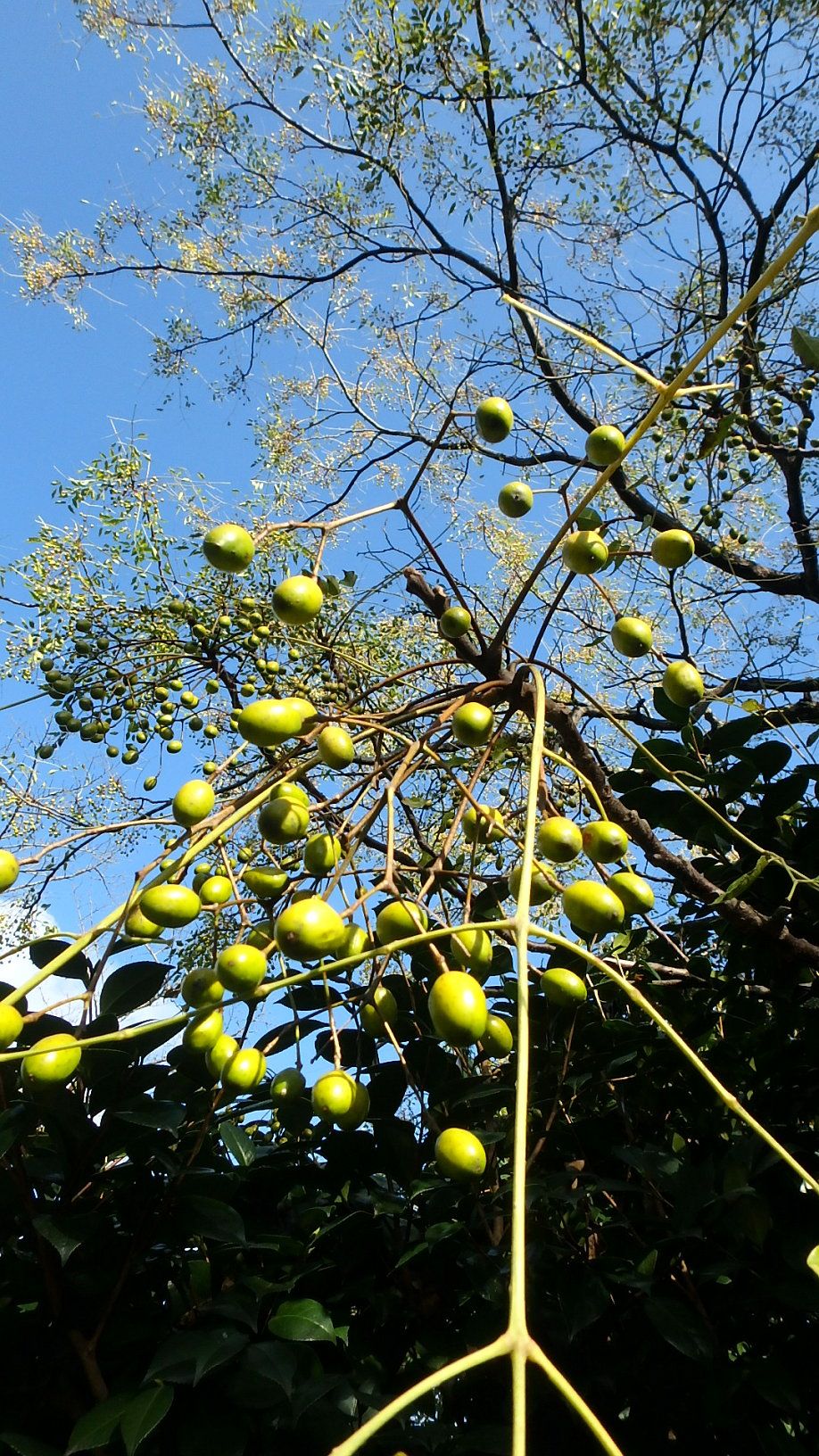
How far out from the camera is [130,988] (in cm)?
104

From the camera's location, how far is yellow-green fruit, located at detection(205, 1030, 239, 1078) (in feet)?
2.59

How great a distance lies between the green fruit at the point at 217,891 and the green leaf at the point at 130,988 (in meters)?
0.27

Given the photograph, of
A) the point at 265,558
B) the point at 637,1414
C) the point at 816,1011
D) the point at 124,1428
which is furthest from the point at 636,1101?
the point at 265,558

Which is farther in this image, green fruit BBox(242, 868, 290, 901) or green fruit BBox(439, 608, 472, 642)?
green fruit BBox(439, 608, 472, 642)

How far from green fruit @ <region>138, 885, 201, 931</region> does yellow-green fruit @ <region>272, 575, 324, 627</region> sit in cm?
27

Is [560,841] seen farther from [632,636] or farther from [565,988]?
[632,636]

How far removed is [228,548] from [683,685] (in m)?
0.51

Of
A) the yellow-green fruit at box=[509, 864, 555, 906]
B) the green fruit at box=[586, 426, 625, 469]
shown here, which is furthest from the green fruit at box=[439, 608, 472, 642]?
the yellow-green fruit at box=[509, 864, 555, 906]

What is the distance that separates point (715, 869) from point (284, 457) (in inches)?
174

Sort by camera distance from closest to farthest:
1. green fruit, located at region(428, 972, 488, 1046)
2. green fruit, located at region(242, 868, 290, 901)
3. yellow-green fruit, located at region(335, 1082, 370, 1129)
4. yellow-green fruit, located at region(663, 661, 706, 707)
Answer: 1. green fruit, located at region(428, 972, 488, 1046)
2. yellow-green fruit, located at region(335, 1082, 370, 1129)
3. green fruit, located at region(242, 868, 290, 901)
4. yellow-green fruit, located at region(663, 661, 706, 707)

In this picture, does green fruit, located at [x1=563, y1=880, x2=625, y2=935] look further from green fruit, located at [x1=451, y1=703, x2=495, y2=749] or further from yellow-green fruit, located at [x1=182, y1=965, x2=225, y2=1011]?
yellow-green fruit, located at [x1=182, y1=965, x2=225, y2=1011]

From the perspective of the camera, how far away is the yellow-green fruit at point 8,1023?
0.68 m

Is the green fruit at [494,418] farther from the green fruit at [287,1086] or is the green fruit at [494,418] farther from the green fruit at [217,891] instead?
the green fruit at [287,1086]

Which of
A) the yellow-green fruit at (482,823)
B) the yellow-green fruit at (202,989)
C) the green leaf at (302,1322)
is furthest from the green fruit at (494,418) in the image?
the green leaf at (302,1322)
